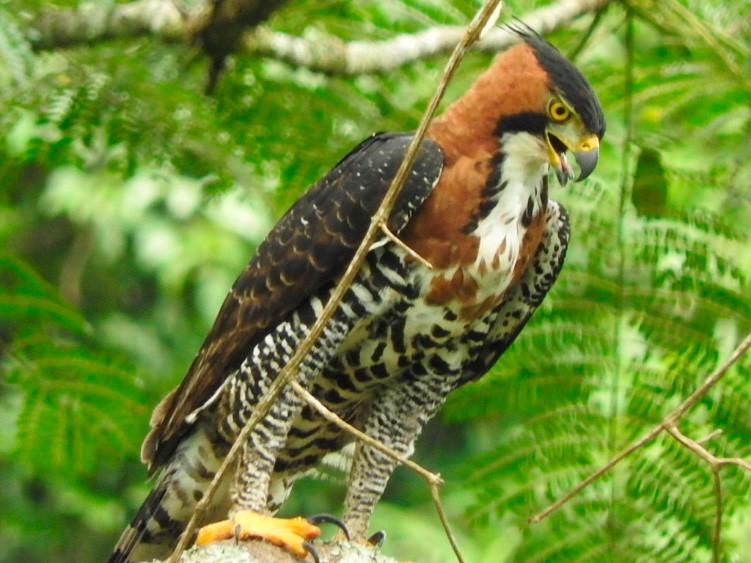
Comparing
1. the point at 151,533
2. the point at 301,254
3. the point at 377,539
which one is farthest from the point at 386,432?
the point at 151,533

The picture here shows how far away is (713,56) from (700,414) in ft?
4.08

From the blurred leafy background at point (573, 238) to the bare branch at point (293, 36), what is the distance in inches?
2.2

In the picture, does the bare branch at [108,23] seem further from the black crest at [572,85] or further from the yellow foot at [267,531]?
the yellow foot at [267,531]

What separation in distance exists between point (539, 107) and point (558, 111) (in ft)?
0.21

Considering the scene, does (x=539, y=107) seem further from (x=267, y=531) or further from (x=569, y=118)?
(x=267, y=531)

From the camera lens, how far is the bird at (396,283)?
11.1 ft

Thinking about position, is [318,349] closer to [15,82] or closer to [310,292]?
[310,292]

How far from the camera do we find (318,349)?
11.2 ft

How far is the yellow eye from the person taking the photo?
3.32 m

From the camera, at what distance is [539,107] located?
11.1 feet

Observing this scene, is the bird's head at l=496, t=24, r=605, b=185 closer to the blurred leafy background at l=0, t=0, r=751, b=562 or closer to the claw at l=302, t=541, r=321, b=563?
the blurred leafy background at l=0, t=0, r=751, b=562

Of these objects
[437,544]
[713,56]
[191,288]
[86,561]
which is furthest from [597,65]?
[86,561]

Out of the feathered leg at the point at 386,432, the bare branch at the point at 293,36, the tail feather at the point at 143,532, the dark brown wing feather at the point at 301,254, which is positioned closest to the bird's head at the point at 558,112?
the dark brown wing feather at the point at 301,254

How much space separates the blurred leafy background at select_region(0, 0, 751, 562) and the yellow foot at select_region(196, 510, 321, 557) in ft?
2.70
